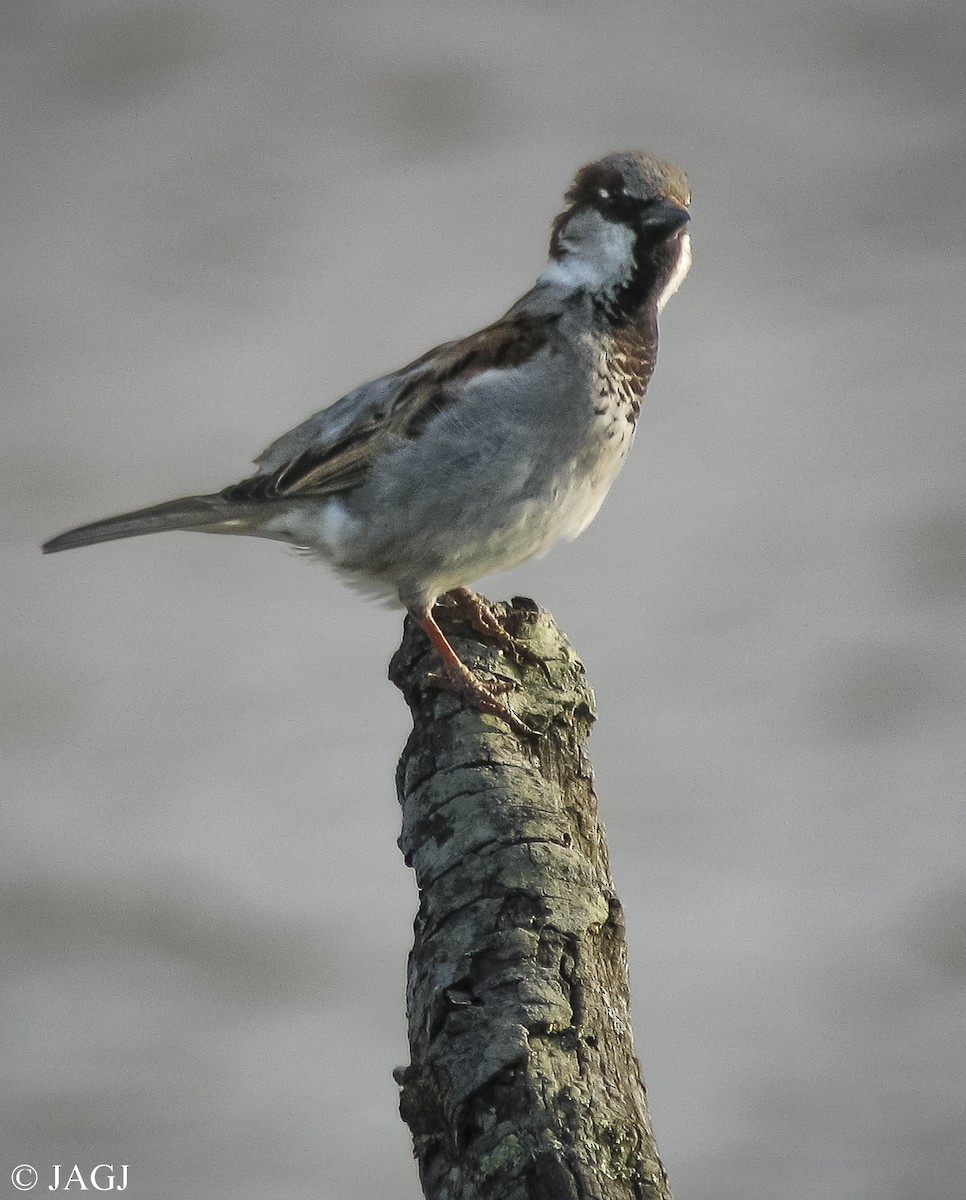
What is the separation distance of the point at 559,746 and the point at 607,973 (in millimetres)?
538

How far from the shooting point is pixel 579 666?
270cm

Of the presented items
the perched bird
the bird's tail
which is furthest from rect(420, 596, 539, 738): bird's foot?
the bird's tail

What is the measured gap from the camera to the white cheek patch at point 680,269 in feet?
10.1

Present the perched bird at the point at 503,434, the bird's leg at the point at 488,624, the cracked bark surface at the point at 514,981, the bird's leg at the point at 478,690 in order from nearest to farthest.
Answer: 1. the cracked bark surface at the point at 514,981
2. the bird's leg at the point at 478,690
3. the bird's leg at the point at 488,624
4. the perched bird at the point at 503,434

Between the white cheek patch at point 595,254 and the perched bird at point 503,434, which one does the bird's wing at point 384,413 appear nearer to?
the perched bird at point 503,434

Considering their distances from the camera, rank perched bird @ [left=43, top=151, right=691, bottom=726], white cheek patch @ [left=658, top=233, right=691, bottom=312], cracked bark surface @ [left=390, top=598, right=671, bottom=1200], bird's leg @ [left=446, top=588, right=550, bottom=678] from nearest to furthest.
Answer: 1. cracked bark surface @ [left=390, top=598, right=671, bottom=1200]
2. bird's leg @ [left=446, top=588, right=550, bottom=678]
3. perched bird @ [left=43, top=151, right=691, bottom=726]
4. white cheek patch @ [left=658, top=233, right=691, bottom=312]

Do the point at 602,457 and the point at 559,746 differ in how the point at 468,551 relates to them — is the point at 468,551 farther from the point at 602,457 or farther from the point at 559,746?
the point at 559,746

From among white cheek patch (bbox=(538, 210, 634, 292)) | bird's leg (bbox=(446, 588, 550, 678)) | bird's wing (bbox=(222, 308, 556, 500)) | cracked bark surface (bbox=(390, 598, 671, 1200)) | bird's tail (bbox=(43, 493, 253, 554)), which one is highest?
white cheek patch (bbox=(538, 210, 634, 292))

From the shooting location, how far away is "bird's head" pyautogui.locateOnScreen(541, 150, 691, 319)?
3.00 metres

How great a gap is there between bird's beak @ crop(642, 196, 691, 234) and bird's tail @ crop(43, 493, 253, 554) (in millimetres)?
1012

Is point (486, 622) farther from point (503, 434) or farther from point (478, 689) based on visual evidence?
point (478, 689)

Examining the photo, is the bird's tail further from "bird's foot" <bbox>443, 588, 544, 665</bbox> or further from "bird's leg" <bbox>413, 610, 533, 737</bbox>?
"bird's leg" <bbox>413, 610, 533, 737</bbox>

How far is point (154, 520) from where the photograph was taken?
3.12m

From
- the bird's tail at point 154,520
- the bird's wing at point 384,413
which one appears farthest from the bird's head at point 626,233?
the bird's tail at point 154,520
